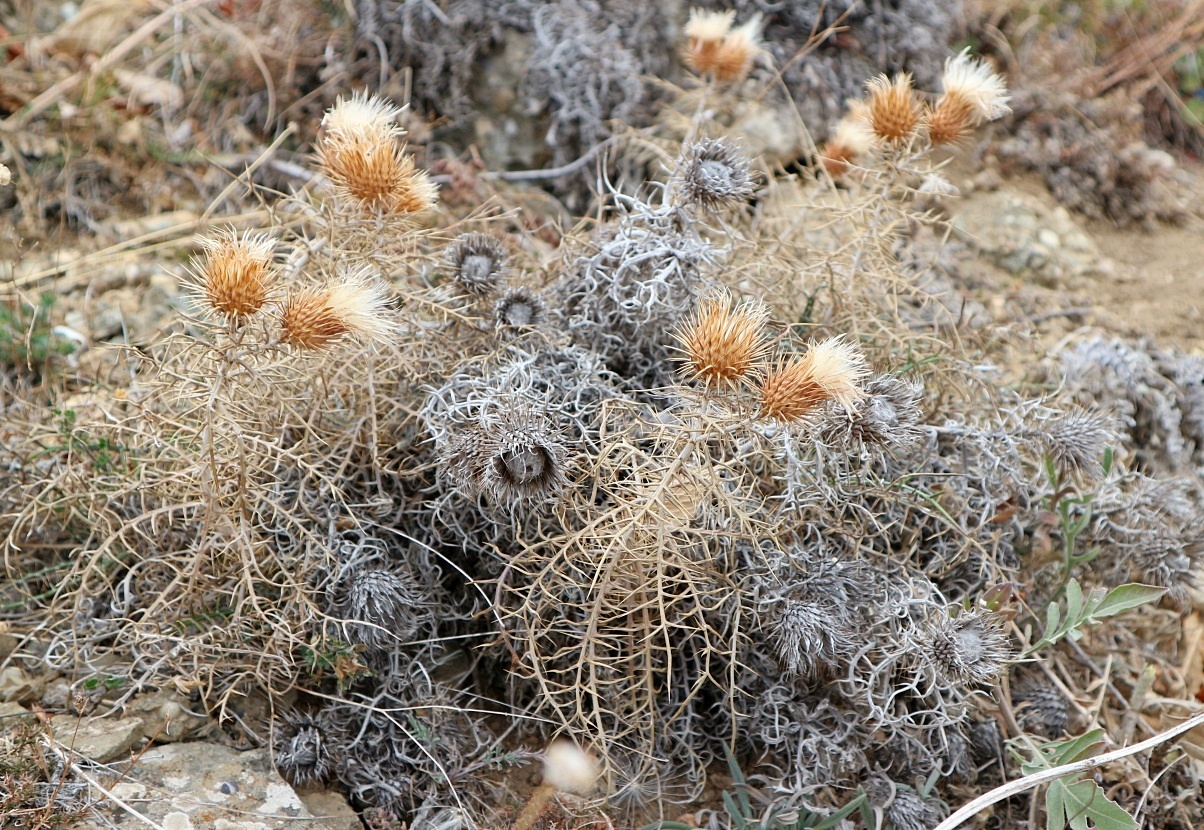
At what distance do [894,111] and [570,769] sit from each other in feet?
5.61

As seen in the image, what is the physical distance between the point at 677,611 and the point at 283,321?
100cm

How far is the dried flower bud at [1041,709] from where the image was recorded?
2.36 metres

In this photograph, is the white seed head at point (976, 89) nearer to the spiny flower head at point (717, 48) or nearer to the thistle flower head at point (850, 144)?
the thistle flower head at point (850, 144)

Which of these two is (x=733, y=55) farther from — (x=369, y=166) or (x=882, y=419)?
(x=882, y=419)

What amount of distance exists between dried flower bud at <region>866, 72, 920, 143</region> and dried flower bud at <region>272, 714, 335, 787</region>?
1.93 meters

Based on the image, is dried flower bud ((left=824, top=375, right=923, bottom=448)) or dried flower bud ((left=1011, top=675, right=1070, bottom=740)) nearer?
dried flower bud ((left=824, top=375, right=923, bottom=448))

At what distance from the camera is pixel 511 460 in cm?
201

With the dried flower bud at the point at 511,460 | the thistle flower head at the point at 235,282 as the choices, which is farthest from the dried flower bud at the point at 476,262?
the thistle flower head at the point at 235,282

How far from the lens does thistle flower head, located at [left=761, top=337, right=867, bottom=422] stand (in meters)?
1.80

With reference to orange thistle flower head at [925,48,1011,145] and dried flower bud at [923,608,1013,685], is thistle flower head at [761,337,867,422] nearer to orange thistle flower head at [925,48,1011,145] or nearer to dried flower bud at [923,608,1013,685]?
dried flower bud at [923,608,1013,685]

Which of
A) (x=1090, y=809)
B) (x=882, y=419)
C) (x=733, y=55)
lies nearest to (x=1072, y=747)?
(x=1090, y=809)

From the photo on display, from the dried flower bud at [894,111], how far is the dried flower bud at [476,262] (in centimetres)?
98

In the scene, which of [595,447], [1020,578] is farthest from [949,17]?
[595,447]

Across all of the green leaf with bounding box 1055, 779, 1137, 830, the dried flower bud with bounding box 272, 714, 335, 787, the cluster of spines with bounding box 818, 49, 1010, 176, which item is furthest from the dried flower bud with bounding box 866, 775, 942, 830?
the cluster of spines with bounding box 818, 49, 1010, 176
